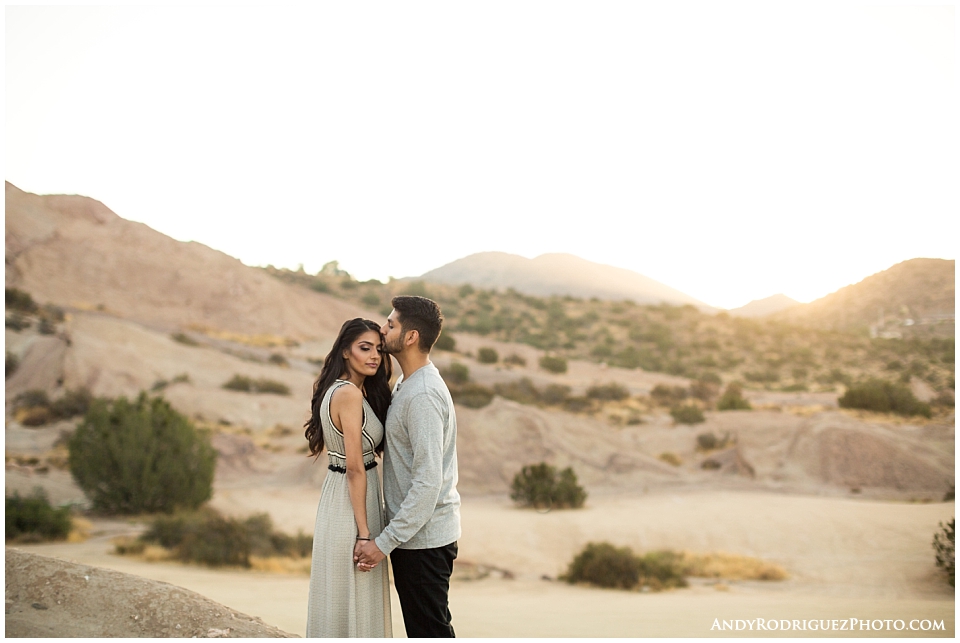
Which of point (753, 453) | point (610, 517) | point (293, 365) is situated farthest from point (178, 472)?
point (293, 365)

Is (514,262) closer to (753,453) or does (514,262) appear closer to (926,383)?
(926,383)

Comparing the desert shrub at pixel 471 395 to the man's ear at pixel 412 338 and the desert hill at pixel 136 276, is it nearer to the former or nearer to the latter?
the man's ear at pixel 412 338

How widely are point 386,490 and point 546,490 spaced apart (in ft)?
40.8

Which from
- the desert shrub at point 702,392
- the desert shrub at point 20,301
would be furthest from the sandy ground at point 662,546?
the desert shrub at point 20,301

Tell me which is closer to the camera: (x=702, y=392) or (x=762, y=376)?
(x=702, y=392)

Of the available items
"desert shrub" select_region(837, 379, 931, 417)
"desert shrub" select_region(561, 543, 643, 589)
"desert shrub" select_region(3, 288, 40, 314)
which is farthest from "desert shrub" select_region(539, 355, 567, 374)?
"desert shrub" select_region(3, 288, 40, 314)

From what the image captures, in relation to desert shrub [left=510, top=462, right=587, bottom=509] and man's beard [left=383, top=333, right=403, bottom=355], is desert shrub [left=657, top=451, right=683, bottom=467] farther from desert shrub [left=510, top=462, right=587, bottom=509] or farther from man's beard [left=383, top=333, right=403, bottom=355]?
man's beard [left=383, top=333, right=403, bottom=355]

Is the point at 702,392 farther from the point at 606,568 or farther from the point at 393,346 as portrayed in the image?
the point at 393,346

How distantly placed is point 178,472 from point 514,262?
122 m

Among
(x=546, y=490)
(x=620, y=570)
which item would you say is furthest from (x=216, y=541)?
(x=546, y=490)

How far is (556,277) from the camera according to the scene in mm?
122812

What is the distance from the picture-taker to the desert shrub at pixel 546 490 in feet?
50.6

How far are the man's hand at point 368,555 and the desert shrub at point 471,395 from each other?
17.6 m

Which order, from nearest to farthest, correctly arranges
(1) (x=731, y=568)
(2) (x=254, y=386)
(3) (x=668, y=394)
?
1. (1) (x=731, y=568)
2. (2) (x=254, y=386)
3. (3) (x=668, y=394)
